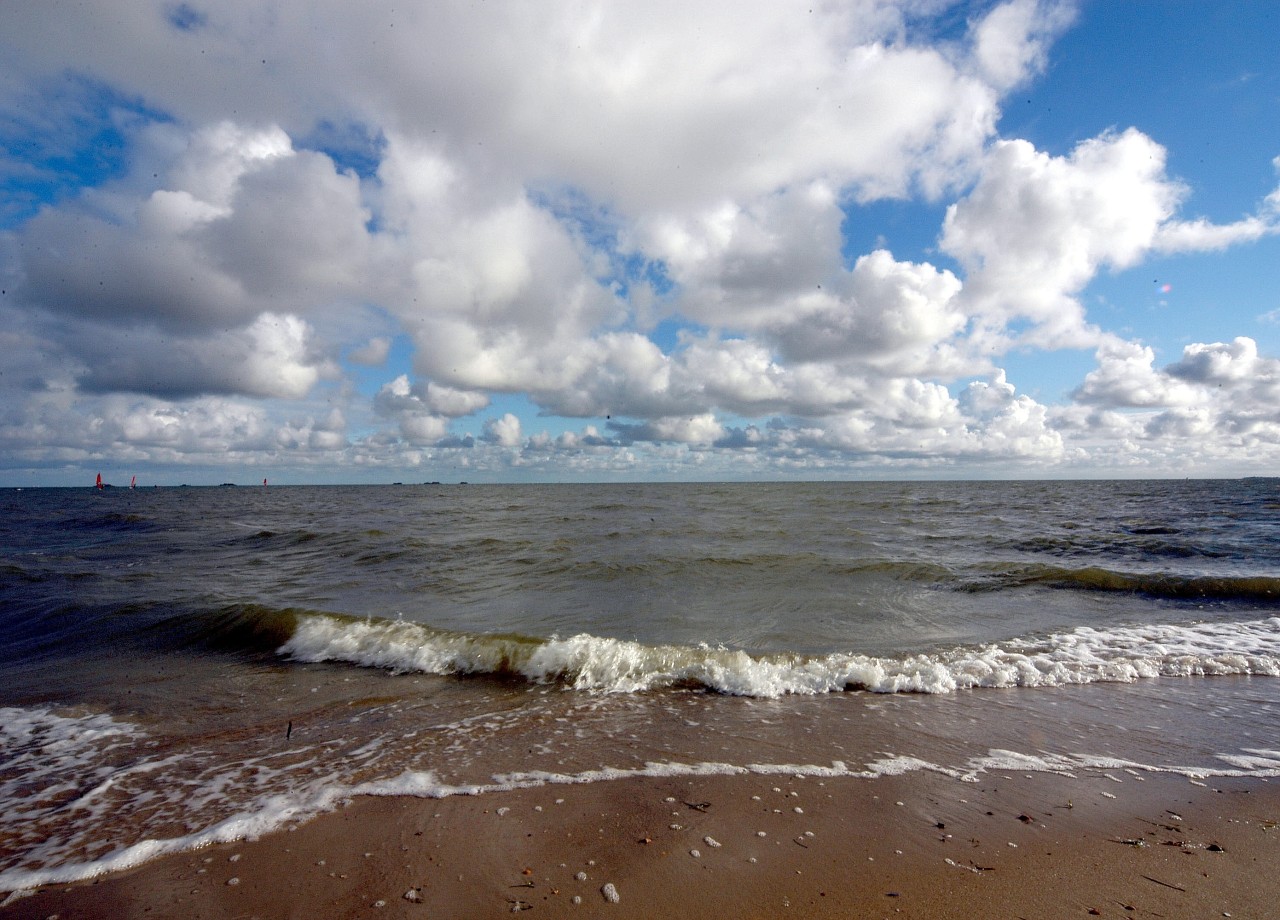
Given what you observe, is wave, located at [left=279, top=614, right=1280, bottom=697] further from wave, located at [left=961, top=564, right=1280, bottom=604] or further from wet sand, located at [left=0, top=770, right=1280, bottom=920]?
wave, located at [left=961, top=564, right=1280, bottom=604]

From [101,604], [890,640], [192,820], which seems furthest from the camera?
[101,604]

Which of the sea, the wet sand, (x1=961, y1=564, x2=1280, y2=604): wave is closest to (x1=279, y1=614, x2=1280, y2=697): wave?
the sea

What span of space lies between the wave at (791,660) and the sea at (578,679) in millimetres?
46

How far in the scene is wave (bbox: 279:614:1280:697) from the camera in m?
7.98

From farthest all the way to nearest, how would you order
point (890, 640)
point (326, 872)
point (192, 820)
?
point (890, 640) → point (192, 820) → point (326, 872)

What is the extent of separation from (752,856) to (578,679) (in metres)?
4.66

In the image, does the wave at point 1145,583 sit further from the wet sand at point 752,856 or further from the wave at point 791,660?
the wet sand at point 752,856

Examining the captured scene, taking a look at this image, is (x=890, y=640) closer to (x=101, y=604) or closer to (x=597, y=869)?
(x=597, y=869)

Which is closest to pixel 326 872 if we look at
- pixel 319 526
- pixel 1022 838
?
pixel 1022 838

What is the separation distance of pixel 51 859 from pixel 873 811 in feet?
19.7

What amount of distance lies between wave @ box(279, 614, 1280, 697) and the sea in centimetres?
5

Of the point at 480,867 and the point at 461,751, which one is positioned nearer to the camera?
the point at 480,867

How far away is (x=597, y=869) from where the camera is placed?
3.90m

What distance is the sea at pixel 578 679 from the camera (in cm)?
530
